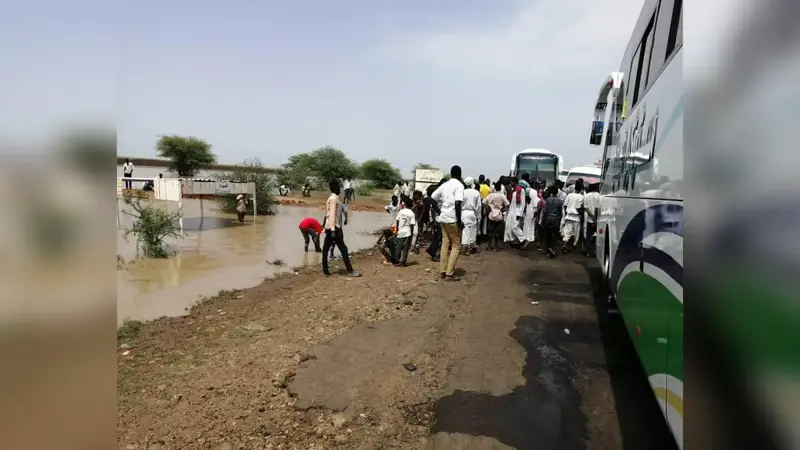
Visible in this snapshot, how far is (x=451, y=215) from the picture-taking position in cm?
802

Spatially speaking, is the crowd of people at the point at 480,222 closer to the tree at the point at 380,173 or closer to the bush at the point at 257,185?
the bush at the point at 257,185

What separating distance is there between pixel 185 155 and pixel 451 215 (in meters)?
36.2

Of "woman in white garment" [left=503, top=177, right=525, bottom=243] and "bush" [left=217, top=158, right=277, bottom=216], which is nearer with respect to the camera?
"woman in white garment" [left=503, top=177, right=525, bottom=243]

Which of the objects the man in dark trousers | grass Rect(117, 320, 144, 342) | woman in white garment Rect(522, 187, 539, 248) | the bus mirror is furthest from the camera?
woman in white garment Rect(522, 187, 539, 248)

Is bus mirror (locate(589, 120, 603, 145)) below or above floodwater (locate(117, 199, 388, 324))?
above

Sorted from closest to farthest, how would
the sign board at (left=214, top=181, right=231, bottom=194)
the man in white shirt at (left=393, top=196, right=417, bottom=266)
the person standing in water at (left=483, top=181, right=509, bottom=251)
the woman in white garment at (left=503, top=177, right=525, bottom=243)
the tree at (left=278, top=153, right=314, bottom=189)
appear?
the man in white shirt at (left=393, top=196, right=417, bottom=266)
the person standing in water at (left=483, top=181, right=509, bottom=251)
the woman in white garment at (left=503, top=177, right=525, bottom=243)
the sign board at (left=214, top=181, right=231, bottom=194)
the tree at (left=278, top=153, right=314, bottom=189)

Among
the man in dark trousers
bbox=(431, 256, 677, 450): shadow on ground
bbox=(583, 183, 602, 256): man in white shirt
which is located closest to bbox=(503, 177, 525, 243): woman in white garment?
the man in dark trousers

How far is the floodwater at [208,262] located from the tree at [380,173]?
39557 millimetres

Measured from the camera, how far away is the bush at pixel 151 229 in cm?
1191

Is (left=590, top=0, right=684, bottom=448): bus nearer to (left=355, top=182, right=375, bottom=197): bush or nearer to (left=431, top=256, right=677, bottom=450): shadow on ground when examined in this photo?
(left=431, top=256, right=677, bottom=450): shadow on ground

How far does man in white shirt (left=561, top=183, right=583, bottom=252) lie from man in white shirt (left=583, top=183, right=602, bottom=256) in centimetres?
16

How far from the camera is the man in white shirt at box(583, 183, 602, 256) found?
10.4 m

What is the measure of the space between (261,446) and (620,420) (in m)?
2.61

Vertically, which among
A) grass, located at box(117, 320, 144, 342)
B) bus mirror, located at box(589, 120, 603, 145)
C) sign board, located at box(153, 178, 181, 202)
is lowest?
→ grass, located at box(117, 320, 144, 342)
